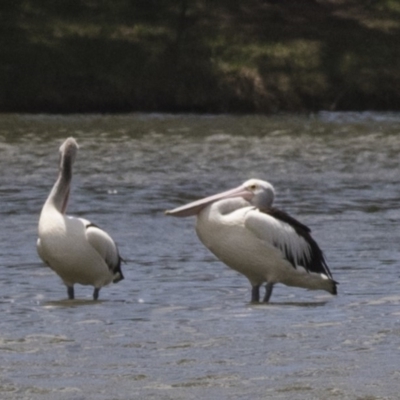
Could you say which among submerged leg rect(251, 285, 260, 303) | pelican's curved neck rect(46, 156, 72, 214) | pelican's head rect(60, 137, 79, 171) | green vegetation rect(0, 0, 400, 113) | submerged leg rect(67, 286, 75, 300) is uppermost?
pelican's head rect(60, 137, 79, 171)

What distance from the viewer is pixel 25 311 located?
9656mm

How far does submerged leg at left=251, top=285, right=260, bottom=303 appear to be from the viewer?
1021 cm

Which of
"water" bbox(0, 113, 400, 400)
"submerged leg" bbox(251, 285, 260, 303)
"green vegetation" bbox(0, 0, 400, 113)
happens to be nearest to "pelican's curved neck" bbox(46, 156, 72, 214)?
"water" bbox(0, 113, 400, 400)

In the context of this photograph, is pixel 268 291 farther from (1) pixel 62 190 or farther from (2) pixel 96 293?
(1) pixel 62 190

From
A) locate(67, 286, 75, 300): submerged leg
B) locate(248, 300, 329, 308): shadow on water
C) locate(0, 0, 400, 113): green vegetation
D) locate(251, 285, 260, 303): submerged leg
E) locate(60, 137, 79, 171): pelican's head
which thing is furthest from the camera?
locate(0, 0, 400, 113): green vegetation

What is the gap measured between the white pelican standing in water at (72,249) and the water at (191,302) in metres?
0.18

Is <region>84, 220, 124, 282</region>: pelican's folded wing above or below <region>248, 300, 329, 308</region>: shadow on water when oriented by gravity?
above

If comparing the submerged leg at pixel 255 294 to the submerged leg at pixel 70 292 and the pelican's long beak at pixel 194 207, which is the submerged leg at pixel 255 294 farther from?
the submerged leg at pixel 70 292

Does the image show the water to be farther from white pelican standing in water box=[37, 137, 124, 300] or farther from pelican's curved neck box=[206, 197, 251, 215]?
pelican's curved neck box=[206, 197, 251, 215]

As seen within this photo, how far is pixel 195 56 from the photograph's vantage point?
40.1 m

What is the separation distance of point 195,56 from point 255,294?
30.1 m

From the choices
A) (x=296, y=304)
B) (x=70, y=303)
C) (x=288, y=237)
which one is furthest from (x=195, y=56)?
(x=296, y=304)

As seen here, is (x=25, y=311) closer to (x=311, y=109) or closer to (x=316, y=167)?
(x=316, y=167)

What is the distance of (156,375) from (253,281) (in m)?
3.10
